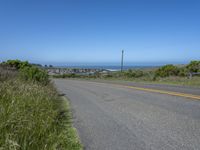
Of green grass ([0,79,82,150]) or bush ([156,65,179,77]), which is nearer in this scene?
green grass ([0,79,82,150])

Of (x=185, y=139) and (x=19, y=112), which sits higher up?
(x=19, y=112)

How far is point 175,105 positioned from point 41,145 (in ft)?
17.9

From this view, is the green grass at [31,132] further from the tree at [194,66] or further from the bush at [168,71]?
the tree at [194,66]

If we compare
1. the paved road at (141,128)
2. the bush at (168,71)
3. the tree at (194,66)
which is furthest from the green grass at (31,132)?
the tree at (194,66)

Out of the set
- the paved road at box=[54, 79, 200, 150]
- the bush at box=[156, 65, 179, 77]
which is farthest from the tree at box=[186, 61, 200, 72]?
the paved road at box=[54, 79, 200, 150]

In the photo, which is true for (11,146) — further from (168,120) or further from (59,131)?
(168,120)

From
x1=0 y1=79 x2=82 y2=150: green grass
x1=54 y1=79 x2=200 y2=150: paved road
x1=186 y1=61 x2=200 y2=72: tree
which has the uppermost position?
x1=186 y1=61 x2=200 y2=72: tree

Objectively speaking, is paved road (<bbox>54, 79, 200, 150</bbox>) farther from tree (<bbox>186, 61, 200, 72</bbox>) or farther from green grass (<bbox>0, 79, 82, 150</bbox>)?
tree (<bbox>186, 61, 200, 72</bbox>)

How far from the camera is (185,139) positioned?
3.96 metres

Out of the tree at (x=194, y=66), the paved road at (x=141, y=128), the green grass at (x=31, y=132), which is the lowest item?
the paved road at (x=141, y=128)

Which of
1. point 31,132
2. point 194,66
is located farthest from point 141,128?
point 194,66

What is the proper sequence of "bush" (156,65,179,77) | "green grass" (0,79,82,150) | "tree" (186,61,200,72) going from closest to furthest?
"green grass" (0,79,82,150)
"tree" (186,61,200,72)
"bush" (156,65,179,77)

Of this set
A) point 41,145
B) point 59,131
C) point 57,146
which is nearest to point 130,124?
point 59,131

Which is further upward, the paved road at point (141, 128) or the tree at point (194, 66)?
the tree at point (194, 66)
